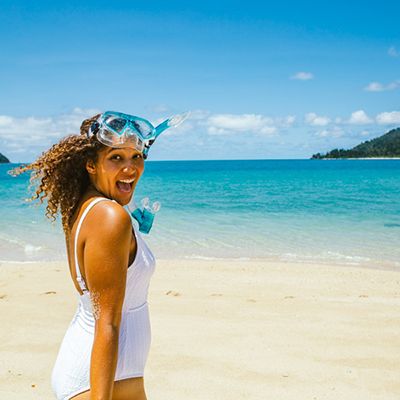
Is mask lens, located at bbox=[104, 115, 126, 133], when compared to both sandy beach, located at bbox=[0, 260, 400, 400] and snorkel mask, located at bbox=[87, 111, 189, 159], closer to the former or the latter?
snorkel mask, located at bbox=[87, 111, 189, 159]

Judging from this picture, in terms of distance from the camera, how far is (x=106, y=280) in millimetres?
1705

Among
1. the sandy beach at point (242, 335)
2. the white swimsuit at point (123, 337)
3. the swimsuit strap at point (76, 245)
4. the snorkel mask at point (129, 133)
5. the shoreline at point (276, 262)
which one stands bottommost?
the shoreline at point (276, 262)

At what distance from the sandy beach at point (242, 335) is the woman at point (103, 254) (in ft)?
7.81

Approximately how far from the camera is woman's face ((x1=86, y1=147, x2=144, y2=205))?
1952 mm

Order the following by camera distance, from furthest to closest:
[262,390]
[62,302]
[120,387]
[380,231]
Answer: [380,231] < [62,302] < [262,390] < [120,387]

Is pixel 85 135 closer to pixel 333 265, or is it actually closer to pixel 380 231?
pixel 333 265

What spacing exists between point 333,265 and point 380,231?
5.08 m

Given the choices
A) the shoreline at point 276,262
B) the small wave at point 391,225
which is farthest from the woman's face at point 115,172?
the small wave at point 391,225

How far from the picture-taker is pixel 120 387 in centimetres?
189

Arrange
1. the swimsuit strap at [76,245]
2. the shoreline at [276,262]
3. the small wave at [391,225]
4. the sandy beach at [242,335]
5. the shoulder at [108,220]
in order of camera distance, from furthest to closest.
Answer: the small wave at [391,225] < the shoreline at [276,262] < the sandy beach at [242,335] < the swimsuit strap at [76,245] < the shoulder at [108,220]

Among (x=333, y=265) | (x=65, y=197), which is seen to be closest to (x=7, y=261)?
(x=333, y=265)

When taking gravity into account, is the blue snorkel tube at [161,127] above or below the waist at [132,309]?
above

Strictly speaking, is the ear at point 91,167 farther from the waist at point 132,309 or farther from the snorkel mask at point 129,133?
the waist at point 132,309

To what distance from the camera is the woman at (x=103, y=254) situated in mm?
1707
